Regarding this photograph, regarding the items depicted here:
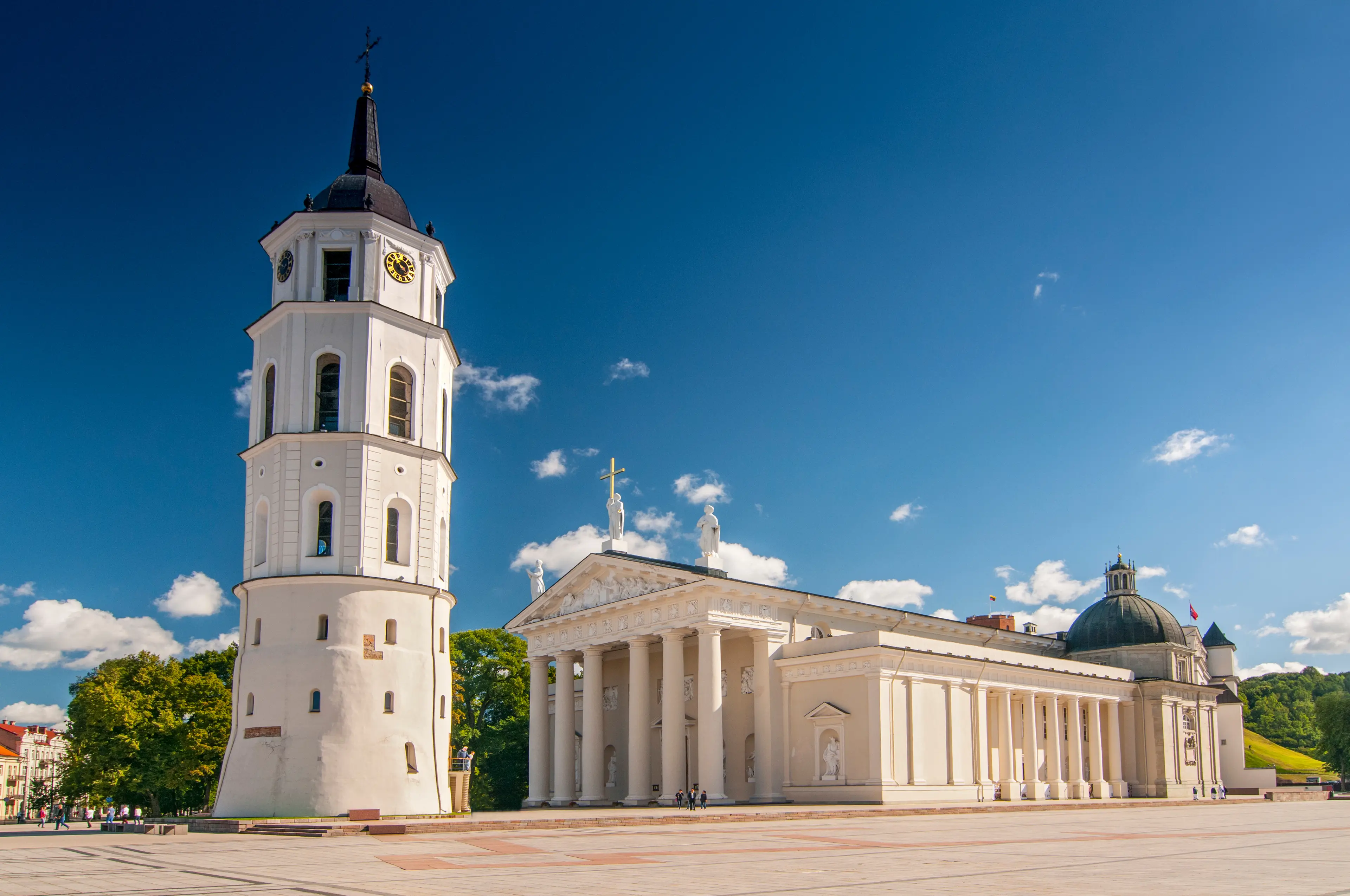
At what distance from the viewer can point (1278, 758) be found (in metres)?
128

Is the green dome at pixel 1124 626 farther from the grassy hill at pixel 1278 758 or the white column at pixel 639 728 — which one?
the grassy hill at pixel 1278 758

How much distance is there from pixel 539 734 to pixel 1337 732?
244ft

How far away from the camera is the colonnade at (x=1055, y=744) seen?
173ft

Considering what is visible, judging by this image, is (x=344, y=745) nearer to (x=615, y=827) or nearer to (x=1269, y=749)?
(x=615, y=827)

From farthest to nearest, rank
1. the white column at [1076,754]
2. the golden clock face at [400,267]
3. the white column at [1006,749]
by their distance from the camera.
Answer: the white column at [1076,754], the white column at [1006,749], the golden clock face at [400,267]

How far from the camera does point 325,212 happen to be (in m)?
35.8

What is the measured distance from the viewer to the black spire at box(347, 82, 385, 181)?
39.8 meters

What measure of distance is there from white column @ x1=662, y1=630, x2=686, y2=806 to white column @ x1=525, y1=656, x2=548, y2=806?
33.3ft

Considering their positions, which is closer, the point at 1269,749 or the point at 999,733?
the point at 999,733

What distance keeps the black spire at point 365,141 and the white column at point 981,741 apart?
34.5m

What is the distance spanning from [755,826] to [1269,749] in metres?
126

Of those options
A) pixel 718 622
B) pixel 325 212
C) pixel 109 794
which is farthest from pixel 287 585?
pixel 109 794

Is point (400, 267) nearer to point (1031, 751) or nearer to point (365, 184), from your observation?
point (365, 184)

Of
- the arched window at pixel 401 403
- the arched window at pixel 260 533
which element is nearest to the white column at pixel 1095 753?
the arched window at pixel 401 403
